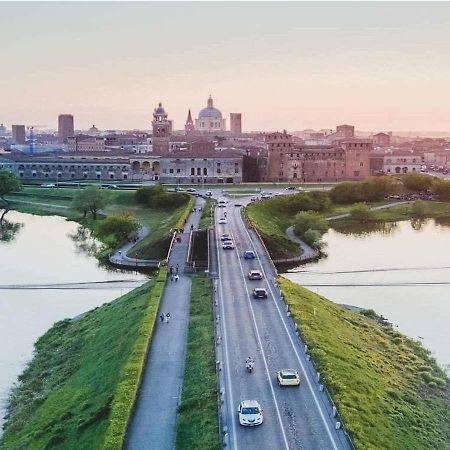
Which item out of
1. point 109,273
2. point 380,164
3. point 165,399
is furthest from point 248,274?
point 380,164

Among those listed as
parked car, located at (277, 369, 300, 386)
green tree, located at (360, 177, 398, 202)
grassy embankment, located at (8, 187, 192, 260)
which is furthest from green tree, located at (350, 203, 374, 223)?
parked car, located at (277, 369, 300, 386)

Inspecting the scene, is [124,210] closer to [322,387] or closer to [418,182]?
[418,182]

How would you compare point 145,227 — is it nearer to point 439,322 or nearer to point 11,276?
point 11,276

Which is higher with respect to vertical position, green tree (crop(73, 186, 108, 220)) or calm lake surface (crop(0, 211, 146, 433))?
green tree (crop(73, 186, 108, 220))

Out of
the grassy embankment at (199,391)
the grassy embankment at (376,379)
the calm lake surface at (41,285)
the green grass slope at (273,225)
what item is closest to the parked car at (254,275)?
the grassy embankment at (376,379)

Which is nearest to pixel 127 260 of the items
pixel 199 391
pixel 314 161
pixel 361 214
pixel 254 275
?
pixel 254 275

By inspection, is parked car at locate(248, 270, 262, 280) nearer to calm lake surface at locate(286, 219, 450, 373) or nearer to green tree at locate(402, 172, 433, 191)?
calm lake surface at locate(286, 219, 450, 373)
